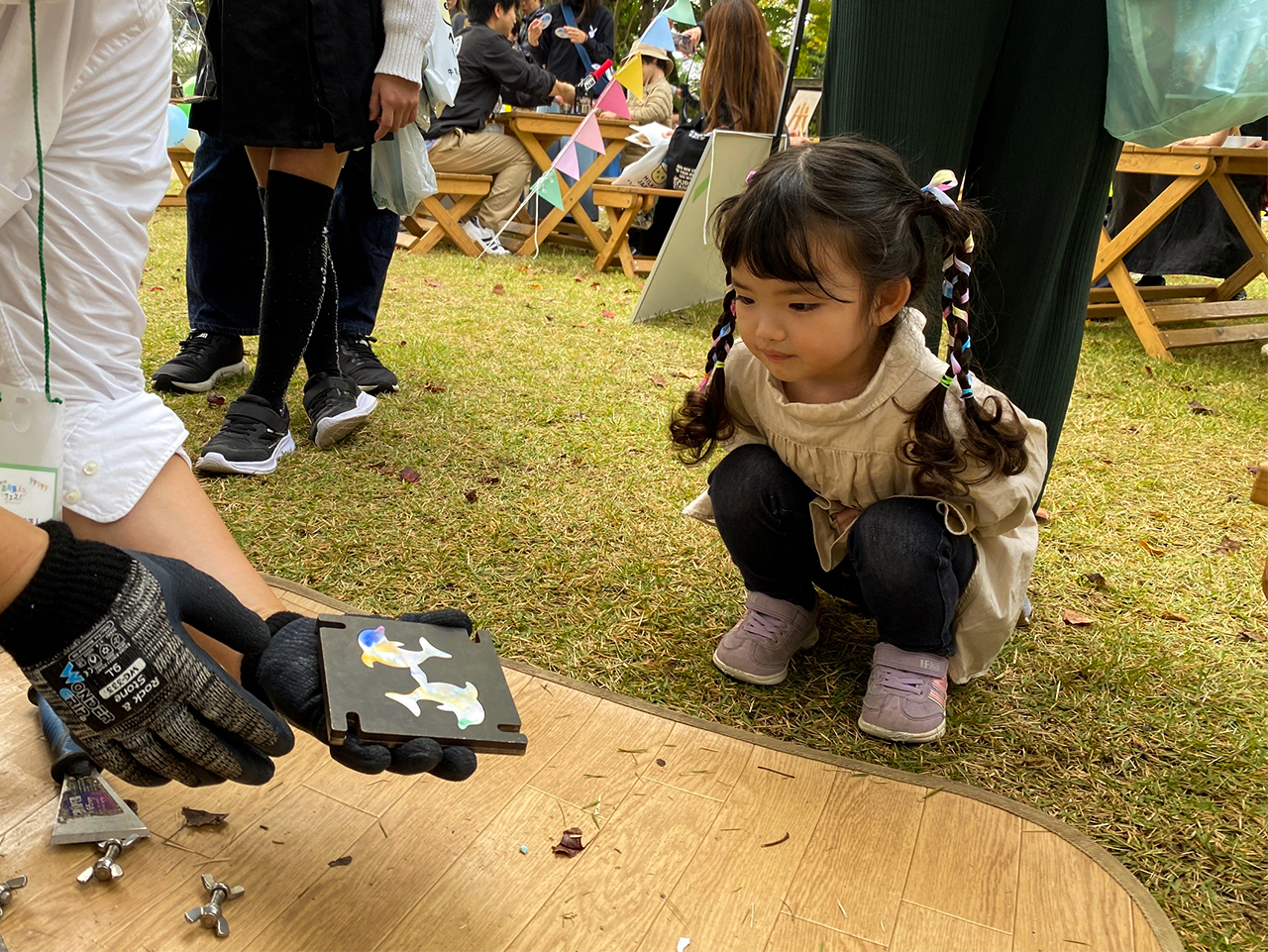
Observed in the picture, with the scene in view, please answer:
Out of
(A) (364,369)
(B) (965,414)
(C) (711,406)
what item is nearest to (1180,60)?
(B) (965,414)

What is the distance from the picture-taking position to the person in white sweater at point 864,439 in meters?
1.44

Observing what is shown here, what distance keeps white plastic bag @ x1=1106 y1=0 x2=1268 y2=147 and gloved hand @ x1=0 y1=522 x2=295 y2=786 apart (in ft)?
4.86

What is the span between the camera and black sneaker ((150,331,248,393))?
2926 millimetres

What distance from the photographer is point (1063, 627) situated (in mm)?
1933

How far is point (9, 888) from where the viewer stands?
1121mm

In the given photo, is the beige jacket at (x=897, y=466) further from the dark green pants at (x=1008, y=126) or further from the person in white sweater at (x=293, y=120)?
the person in white sweater at (x=293, y=120)

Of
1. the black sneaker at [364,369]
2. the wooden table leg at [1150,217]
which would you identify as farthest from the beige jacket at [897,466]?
the wooden table leg at [1150,217]

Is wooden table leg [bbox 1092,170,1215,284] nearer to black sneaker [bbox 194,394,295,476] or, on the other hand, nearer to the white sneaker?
black sneaker [bbox 194,394,295,476]

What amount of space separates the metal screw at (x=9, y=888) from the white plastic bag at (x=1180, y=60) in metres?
1.81

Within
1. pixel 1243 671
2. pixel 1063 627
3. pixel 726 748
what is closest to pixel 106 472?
pixel 726 748

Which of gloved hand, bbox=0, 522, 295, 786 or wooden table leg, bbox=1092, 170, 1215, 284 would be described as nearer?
gloved hand, bbox=0, 522, 295, 786

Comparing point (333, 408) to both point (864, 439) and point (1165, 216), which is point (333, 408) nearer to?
point (864, 439)

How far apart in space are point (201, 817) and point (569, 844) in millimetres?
451

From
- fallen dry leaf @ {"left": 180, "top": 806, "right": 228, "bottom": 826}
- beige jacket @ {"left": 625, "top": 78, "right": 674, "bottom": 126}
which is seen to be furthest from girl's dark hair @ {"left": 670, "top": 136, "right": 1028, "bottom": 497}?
beige jacket @ {"left": 625, "top": 78, "right": 674, "bottom": 126}
